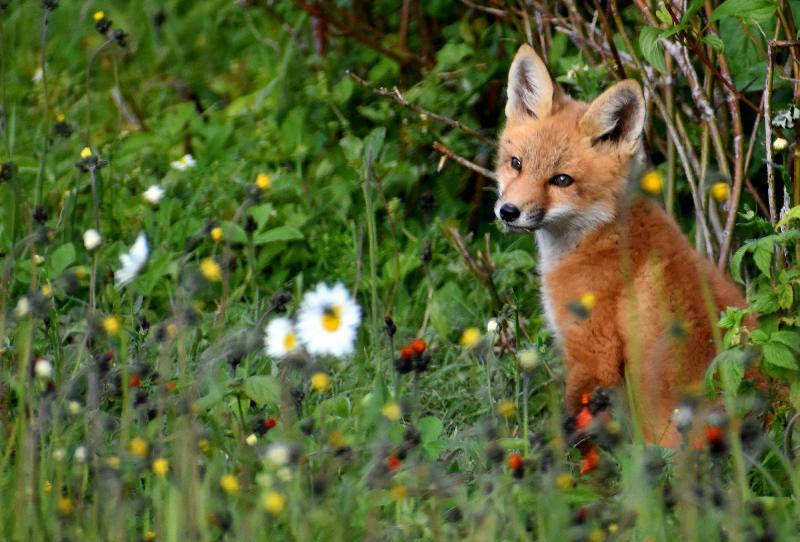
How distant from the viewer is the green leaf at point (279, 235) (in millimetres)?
5270

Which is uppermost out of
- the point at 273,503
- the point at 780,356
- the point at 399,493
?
the point at 273,503

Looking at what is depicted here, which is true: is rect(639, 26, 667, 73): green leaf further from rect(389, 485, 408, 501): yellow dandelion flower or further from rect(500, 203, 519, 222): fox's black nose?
rect(389, 485, 408, 501): yellow dandelion flower

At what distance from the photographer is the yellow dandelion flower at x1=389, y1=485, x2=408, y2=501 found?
287cm

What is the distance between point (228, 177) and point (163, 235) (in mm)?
428

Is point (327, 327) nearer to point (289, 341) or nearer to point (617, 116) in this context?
point (289, 341)

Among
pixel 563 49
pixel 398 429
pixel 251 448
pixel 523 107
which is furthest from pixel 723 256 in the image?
pixel 251 448

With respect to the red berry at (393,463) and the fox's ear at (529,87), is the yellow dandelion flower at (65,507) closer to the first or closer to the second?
the red berry at (393,463)

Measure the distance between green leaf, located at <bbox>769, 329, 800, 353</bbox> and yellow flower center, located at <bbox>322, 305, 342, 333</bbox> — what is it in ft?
3.93

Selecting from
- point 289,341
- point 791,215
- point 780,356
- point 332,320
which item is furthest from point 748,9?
point 289,341

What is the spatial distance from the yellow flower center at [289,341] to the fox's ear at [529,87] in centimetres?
163

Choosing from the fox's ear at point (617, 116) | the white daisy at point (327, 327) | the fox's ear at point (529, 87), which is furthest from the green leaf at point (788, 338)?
the fox's ear at point (529, 87)

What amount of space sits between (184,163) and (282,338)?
2642 mm

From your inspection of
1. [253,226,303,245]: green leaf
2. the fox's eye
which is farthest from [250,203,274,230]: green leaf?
the fox's eye

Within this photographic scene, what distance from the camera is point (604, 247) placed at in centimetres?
430
